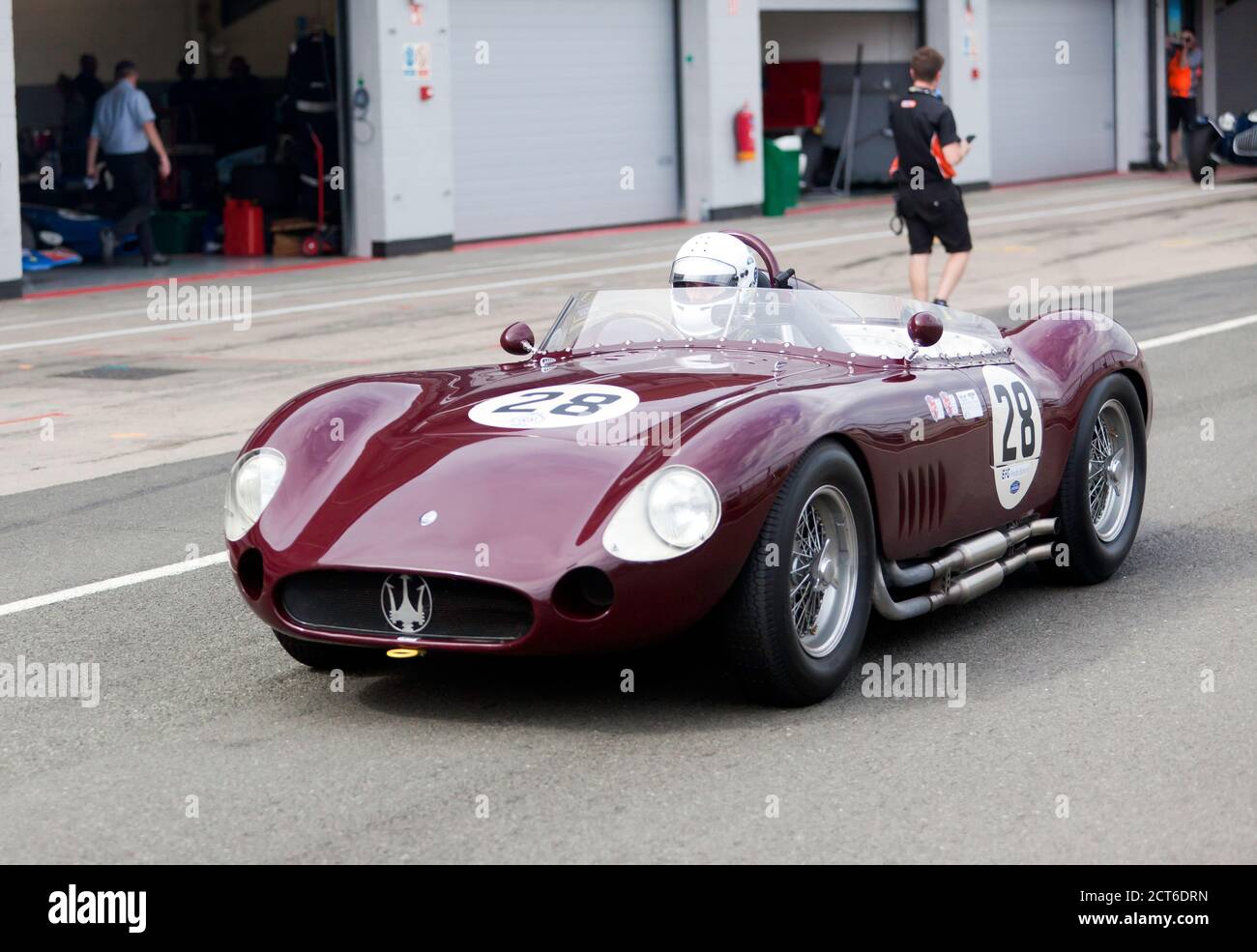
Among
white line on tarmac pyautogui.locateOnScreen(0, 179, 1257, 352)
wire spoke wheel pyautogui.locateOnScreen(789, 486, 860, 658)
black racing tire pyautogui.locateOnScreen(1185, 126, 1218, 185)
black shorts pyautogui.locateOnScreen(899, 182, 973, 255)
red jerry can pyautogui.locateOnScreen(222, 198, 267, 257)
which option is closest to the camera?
wire spoke wheel pyautogui.locateOnScreen(789, 486, 860, 658)

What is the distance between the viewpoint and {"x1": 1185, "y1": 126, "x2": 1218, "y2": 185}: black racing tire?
82.5ft

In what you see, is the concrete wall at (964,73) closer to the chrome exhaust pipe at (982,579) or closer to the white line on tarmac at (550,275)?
the white line on tarmac at (550,275)

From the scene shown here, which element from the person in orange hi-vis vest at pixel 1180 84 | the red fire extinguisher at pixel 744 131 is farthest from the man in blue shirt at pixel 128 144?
the person in orange hi-vis vest at pixel 1180 84

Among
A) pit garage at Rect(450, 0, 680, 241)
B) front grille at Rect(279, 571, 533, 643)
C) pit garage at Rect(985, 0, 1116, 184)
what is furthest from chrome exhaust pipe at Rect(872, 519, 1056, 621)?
pit garage at Rect(985, 0, 1116, 184)

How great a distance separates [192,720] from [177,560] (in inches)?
79.7

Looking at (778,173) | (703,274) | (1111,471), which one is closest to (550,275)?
(778,173)

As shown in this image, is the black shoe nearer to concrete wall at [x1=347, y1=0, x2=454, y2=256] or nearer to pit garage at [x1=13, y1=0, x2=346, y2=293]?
pit garage at [x1=13, y1=0, x2=346, y2=293]

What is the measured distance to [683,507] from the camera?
4625 mm

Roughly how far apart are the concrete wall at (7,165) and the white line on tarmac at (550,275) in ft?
6.17

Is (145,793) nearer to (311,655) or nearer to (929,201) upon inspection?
(311,655)

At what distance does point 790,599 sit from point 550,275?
13476mm

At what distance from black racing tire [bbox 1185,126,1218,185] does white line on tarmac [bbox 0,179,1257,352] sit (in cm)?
46

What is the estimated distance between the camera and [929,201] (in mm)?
13125
